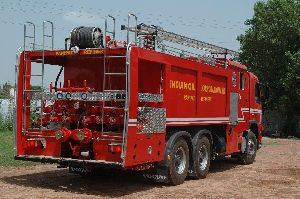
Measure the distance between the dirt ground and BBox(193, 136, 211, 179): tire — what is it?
0.68 feet

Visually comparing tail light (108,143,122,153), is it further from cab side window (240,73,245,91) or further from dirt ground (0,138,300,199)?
cab side window (240,73,245,91)

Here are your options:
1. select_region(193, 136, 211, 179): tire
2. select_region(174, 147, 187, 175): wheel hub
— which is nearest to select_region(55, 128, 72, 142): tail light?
select_region(174, 147, 187, 175): wheel hub

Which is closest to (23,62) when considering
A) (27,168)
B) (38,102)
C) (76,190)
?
(38,102)

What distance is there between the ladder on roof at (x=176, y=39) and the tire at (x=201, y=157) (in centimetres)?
254

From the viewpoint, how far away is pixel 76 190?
10500mm

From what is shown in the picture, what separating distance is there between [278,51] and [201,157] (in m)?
25.8

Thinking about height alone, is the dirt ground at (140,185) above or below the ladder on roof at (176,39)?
below

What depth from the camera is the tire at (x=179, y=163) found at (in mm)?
10984

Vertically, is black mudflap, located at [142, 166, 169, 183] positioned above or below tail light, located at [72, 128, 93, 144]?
below

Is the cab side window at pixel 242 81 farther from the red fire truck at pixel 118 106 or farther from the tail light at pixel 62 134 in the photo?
the tail light at pixel 62 134

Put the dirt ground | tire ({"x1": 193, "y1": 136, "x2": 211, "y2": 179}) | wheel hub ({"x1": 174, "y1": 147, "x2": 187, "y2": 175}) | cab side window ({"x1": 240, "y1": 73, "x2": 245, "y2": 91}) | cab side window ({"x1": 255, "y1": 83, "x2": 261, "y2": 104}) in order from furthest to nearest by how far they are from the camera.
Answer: cab side window ({"x1": 255, "y1": 83, "x2": 261, "y2": 104}), cab side window ({"x1": 240, "y1": 73, "x2": 245, "y2": 91}), tire ({"x1": 193, "y1": 136, "x2": 211, "y2": 179}), wheel hub ({"x1": 174, "y1": 147, "x2": 187, "y2": 175}), the dirt ground

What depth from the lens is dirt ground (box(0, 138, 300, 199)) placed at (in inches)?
399

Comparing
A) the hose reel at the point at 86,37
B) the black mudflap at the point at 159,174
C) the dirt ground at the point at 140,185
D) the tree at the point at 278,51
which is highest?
the tree at the point at 278,51

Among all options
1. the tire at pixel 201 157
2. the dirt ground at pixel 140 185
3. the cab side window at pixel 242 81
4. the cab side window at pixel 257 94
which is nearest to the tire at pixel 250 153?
the cab side window at pixel 257 94
